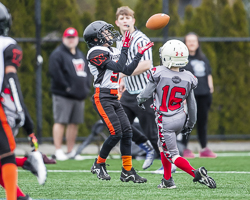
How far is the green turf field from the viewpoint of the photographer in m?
A: 4.45

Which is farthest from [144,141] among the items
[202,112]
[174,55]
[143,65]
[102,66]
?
[202,112]

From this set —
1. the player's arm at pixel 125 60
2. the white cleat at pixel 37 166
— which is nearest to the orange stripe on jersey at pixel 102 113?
the player's arm at pixel 125 60

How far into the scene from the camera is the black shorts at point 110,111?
5285mm

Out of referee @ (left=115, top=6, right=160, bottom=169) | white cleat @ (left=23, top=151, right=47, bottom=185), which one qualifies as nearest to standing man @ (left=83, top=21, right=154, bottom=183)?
referee @ (left=115, top=6, right=160, bottom=169)

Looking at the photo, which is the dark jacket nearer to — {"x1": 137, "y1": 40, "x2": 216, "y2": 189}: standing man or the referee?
the referee

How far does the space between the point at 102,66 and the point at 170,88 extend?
2.59 feet

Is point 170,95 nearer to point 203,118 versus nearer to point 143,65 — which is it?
point 143,65

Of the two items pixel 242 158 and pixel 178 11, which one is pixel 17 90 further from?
pixel 178 11

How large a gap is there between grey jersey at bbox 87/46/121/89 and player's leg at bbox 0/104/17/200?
167 cm

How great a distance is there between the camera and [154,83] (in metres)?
4.93

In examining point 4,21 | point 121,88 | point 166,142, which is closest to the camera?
point 4,21

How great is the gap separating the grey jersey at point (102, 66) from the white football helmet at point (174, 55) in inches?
24.4

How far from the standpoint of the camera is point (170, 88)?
4883 millimetres

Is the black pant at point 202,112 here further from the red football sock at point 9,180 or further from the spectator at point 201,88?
the red football sock at point 9,180
